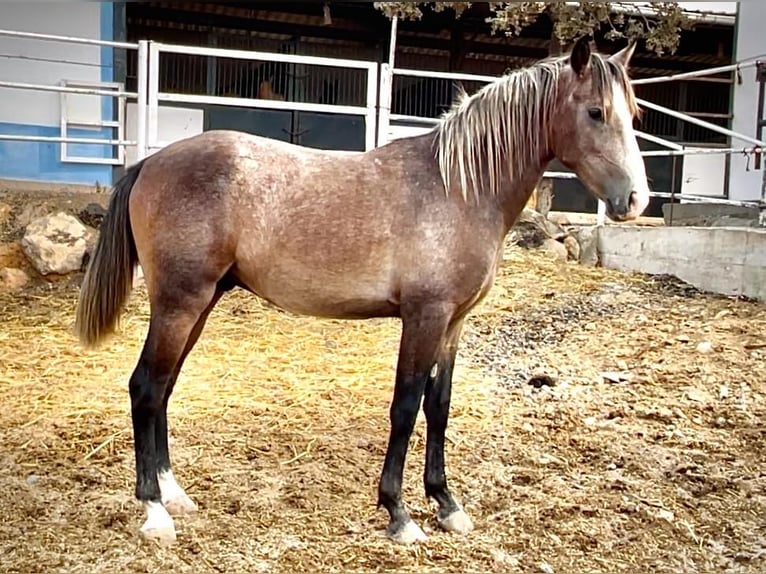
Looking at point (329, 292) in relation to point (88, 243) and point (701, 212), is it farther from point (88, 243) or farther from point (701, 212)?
point (701, 212)

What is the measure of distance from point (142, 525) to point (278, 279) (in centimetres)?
102

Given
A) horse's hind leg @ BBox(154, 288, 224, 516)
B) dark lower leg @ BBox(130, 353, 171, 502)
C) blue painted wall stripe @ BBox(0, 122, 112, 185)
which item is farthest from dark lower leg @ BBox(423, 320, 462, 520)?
blue painted wall stripe @ BBox(0, 122, 112, 185)

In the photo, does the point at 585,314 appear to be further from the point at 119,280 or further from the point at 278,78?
the point at 278,78

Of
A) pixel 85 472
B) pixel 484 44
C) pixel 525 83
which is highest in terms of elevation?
pixel 484 44

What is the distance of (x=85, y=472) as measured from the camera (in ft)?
10.4

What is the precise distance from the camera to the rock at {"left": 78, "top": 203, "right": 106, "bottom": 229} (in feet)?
20.6

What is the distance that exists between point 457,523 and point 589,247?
509cm

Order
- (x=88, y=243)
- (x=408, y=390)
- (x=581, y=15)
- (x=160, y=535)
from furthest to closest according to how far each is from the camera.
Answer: (x=581, y=15)
(x=88, y=243)
(x=408, y=390)
(x=160, y=535)

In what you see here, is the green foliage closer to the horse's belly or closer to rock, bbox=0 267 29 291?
rock, bbox=0 267 29 291

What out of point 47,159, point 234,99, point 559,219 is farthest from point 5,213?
point 559,219

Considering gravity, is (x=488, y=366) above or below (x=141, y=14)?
below

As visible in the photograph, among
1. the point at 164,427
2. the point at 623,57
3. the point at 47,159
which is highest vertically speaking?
the point at 623,57

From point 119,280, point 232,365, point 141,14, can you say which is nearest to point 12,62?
point 141,14

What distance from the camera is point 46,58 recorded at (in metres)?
7.48
